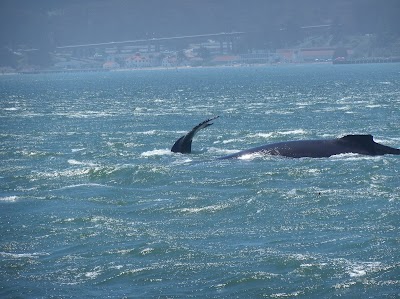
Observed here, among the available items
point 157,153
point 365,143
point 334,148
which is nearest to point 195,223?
point 334,148

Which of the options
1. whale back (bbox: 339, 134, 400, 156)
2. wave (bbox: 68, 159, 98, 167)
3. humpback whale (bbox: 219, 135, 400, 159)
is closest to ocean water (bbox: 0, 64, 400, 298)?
wave (bbox: 68, 159, 98, 167)

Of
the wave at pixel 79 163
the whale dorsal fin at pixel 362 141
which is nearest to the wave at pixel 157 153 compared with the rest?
the wave at pixel 79 163

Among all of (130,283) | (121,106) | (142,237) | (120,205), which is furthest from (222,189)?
(121,106)

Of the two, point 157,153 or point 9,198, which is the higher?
point 9,198

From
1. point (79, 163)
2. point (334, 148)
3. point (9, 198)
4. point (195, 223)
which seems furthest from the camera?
point (79, 163)

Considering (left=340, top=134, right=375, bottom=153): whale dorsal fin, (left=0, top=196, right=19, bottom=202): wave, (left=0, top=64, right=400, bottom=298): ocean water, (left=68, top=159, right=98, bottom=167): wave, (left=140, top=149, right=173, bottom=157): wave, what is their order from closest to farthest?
1. (left=0, top=64, right=400, bottom=298): ocean water
2. (left=0, top=196, right=19, bottom=202): wave
3. (left=340, top=134, right=375, bottom=153): whale dorsal fin
4. (left=68, top=159, right=98, bottom=167): wave
5. (left=140, top=149, right=173, bottom=157): wave

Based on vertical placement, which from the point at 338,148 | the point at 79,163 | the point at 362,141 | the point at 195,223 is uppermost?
the point at 362,141

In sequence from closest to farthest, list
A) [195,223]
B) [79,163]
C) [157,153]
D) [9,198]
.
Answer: [195,223] < [9,198] < [79,163] < [157,153]

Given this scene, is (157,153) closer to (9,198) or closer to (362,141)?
(362,141)

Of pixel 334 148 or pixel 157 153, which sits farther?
pixel 157 153

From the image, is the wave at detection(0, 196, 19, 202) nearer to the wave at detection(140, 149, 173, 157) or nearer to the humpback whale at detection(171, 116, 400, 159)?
the humpback whale at detection(171, 116, 400, 159)

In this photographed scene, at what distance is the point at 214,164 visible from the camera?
126 ft

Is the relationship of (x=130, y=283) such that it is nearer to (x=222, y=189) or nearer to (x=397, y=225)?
(x=397, y=225)

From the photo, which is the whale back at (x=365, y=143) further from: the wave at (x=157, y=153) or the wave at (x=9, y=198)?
the wave at (x=9, y=198)
